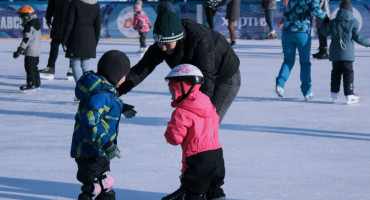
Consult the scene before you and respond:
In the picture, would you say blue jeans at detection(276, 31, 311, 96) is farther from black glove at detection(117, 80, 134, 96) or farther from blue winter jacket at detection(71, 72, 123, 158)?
blue winter jacket at detection(71, 72, 123, 158)

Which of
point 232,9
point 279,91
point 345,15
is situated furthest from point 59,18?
point 232,9

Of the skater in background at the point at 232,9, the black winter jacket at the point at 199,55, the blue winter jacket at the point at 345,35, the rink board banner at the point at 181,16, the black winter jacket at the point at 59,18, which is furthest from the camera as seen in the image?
the rink board banner at the point at 181,16

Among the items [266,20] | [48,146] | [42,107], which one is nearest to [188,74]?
[48,146]

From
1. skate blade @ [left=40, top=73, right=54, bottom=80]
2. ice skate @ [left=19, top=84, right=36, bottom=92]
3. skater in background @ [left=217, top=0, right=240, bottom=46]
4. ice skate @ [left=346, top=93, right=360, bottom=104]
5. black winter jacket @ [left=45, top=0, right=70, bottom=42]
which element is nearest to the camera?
ice skate @ [left=346, top=93, right=360, bottom=104]

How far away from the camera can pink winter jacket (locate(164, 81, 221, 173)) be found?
369 cm

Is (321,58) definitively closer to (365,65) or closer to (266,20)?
(365,65)

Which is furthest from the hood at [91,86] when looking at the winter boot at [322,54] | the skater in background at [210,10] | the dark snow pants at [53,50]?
the skater in background at [210,10]

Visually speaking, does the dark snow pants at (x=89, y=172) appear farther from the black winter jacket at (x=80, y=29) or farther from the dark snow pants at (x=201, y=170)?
the black winter jacket at (x=80, y=29)

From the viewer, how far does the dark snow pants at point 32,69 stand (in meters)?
9.02

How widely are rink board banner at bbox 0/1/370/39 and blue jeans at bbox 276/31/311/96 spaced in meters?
9.29

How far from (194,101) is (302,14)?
15.9 feet

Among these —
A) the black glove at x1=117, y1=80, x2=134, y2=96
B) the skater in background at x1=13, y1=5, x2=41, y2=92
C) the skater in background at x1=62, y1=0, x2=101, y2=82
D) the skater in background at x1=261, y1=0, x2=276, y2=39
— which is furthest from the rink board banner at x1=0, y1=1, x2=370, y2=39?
the black glove at x1=117, y1=80, x2=134, y2=96

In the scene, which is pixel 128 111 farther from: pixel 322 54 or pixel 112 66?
pixel 322 54

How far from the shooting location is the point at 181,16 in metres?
18.4
